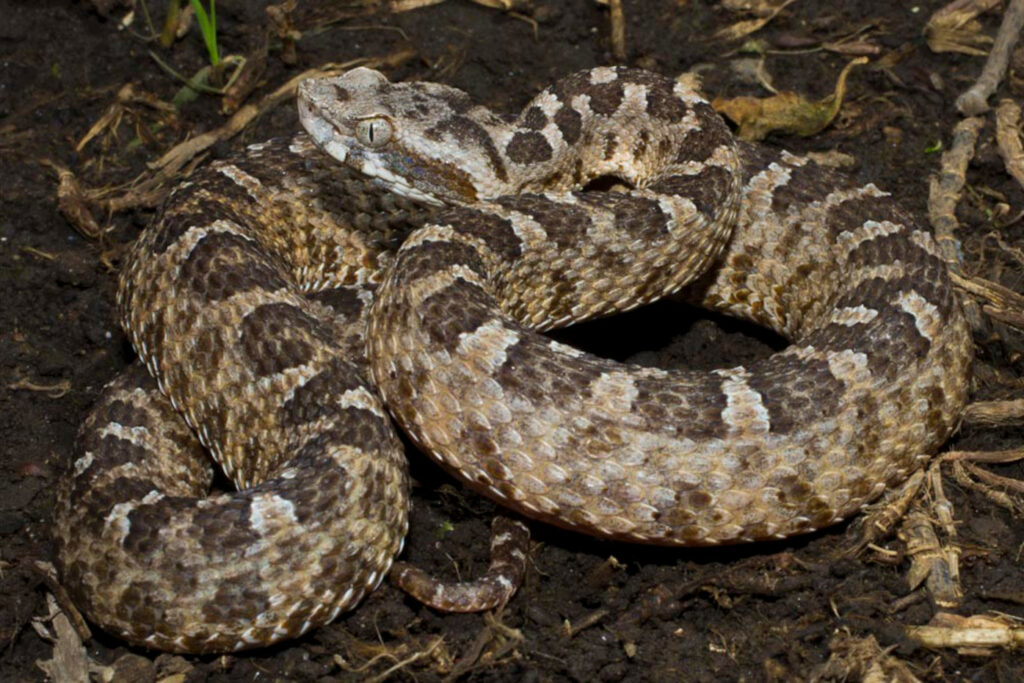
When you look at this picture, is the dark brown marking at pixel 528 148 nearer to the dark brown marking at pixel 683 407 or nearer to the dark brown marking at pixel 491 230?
the dark brown marking at pixel 491 230

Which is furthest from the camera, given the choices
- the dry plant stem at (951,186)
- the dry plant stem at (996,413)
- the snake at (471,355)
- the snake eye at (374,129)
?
the dry plant stem at (951,186)

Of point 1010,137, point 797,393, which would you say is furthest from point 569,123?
point 1010,137

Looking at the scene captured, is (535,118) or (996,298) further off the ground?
(535,118)

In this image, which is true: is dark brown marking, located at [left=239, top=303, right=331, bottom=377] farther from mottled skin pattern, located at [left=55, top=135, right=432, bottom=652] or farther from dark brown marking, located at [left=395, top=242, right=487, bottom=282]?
dark brown marking, located at [left=395, top=242, right=487, bottom=282]

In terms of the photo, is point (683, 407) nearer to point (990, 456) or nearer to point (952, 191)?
point (990, 456)

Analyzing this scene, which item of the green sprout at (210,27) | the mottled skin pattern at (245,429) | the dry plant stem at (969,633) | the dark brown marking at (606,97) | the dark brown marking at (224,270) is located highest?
the dark brown marking at (606,97)

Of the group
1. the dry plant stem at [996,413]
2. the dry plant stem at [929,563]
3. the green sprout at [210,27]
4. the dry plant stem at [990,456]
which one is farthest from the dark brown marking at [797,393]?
the green sprout at [210,27]

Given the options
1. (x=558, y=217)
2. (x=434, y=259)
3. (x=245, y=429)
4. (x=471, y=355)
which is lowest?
(x=245, y=429)
